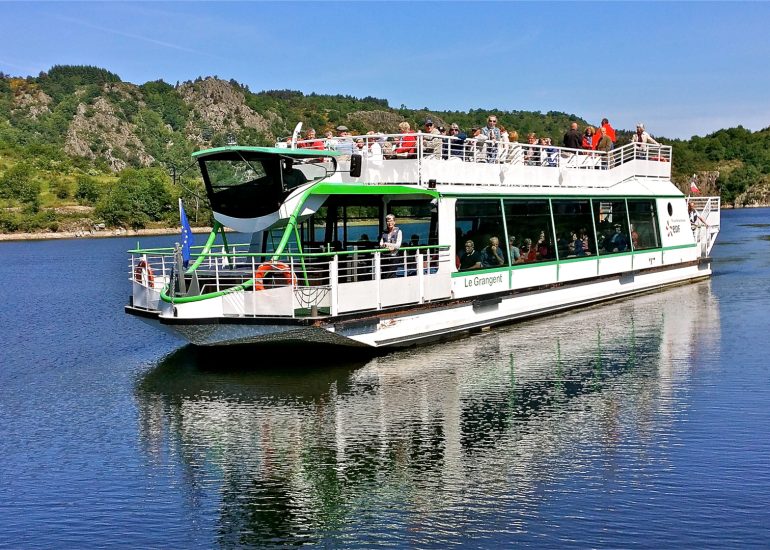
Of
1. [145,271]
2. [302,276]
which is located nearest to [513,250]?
[302,276]

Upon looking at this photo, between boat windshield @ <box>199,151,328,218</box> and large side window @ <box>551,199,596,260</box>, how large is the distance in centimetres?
805

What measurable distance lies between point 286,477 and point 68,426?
4.50m

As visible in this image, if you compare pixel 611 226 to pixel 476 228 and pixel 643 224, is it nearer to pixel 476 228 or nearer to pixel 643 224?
pixel 643 224

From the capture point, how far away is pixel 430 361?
16969mm

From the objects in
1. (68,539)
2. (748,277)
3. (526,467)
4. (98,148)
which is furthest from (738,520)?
(98,148)

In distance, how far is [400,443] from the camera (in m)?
11.8

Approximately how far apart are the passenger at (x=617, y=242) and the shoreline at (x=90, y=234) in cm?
7968

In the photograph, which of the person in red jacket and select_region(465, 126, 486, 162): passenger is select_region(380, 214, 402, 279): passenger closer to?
select_region(465, 126, 486, 162): passenger

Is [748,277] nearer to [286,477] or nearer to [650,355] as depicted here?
[650,355]

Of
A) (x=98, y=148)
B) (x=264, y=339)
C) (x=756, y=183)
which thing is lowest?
(x=264, y=339)

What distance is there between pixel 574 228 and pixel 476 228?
184 inches

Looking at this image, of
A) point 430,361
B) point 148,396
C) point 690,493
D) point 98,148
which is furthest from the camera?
point 98,148

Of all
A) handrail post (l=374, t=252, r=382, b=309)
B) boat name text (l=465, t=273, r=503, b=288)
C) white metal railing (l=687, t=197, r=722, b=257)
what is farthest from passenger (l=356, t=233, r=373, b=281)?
white metal railing (l=687, t=197, r=722, b=257)

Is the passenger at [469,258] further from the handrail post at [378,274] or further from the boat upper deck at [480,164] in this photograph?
the handrail post at [378,274]
